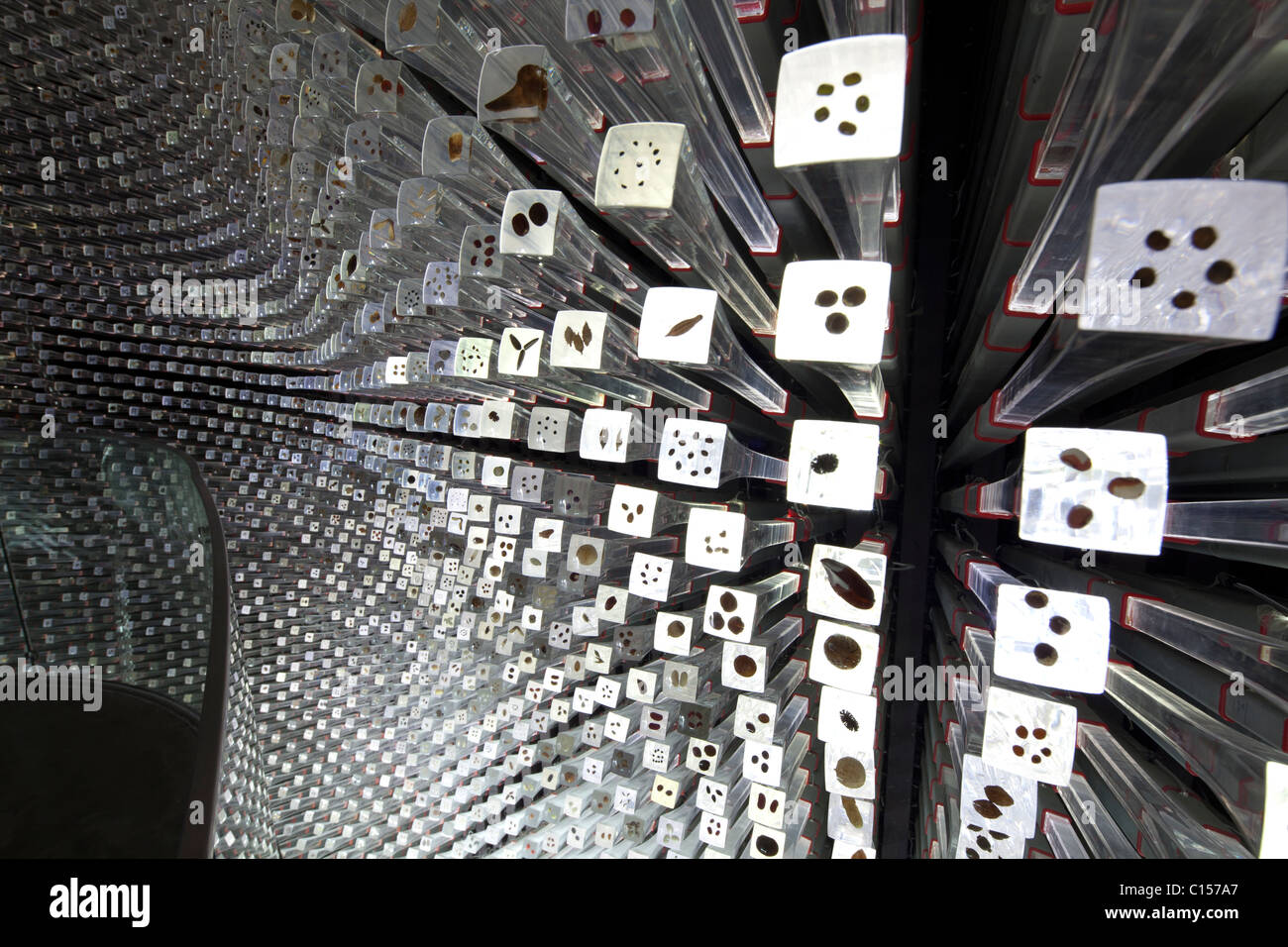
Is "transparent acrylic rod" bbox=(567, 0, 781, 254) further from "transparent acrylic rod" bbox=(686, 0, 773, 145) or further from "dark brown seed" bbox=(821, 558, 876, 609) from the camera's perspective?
"dark brown seed" bbox=(821, 558, 876, 609)

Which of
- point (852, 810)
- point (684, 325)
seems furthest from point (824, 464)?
point (852, 810)

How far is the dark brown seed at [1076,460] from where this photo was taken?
1269 mm

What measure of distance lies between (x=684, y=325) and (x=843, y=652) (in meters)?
1.06

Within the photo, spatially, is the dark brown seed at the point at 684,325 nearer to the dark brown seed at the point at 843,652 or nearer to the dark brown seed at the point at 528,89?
the dark brown seed at the point at 528,89

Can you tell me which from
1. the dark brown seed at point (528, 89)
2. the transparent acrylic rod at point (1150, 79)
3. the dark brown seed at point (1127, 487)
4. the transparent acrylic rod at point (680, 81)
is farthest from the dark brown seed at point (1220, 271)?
the dark brown seed at point (528, 89)

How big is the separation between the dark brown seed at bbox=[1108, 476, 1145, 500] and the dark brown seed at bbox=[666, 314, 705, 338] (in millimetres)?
1042

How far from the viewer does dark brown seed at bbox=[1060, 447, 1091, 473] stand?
4.16 feet

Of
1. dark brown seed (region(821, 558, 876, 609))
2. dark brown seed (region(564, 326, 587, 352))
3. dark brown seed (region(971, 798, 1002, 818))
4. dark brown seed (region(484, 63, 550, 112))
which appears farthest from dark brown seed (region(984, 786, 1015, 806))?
dark brown seed (region(484, 63, 550, 112))

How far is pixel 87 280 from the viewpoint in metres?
5.88

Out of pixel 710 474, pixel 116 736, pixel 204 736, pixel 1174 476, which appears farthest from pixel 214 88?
pixel 1174 476

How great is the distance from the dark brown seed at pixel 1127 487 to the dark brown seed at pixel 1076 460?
57 mm

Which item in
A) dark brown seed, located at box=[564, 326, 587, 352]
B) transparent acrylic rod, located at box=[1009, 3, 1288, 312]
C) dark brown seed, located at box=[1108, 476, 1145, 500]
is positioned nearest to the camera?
transparent acrylic rod, located at box=[1009, 3, 1288, 312]

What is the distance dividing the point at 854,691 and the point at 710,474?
77 centimetres

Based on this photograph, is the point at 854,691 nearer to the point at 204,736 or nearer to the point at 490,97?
the point at 490,97
